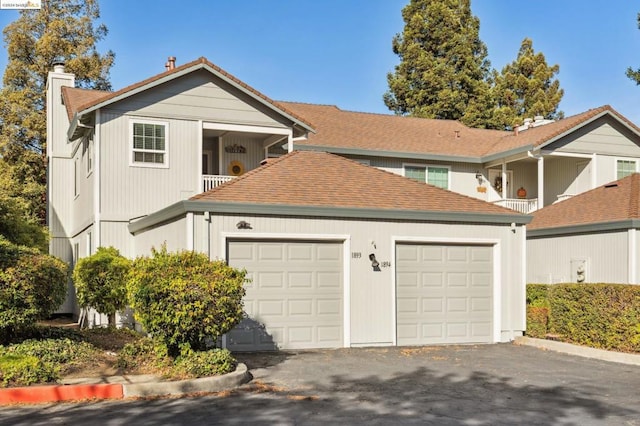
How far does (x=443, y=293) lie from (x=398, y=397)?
21.8 ft

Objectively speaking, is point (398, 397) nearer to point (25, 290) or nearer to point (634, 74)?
point (25, 290)

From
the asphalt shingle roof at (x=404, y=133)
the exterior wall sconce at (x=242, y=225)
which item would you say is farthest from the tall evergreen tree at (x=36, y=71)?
the exterior wall sconce at (x=242, y=225)

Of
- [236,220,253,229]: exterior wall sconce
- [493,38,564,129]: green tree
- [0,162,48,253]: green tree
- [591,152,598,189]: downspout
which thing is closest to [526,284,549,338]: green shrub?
[236,220,253,229]: exterior wall sconce

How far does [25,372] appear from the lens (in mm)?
9594

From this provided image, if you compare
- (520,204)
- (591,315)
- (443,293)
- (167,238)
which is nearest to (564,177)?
(520,204)

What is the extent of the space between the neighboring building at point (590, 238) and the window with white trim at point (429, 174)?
4.28m

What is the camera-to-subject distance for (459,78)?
39156 mm

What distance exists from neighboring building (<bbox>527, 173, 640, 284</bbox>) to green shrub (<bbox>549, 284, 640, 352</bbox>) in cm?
337

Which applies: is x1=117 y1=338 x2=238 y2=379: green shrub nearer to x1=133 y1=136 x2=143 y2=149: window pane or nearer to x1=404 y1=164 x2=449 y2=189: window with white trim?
x1=133 y1=136 x2=143 y2=149: window pane

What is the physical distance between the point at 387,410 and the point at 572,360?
247 inches

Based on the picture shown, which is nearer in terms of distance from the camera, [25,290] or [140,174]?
[25,290]

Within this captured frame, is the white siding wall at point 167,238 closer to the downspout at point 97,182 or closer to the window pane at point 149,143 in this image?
the downspout at point 97,182

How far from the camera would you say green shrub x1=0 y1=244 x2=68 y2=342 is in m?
10.9

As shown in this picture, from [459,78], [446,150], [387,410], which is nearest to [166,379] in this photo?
[387,410]
